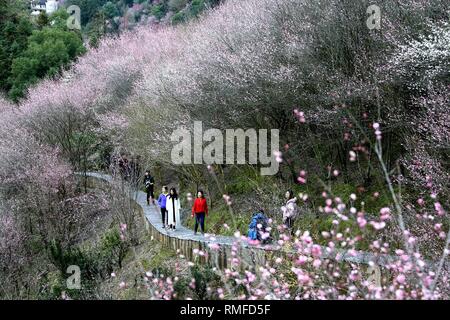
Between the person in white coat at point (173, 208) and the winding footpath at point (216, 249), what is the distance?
0.24m

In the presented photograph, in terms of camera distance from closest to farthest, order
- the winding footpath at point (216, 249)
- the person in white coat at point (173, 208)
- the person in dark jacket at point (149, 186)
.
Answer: the winding footpath at point (216, 249) < the person in white coat at point (173, 208) < the person in dark jacket at point (149, 186)

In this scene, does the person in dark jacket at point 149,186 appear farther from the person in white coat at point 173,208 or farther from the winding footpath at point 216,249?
the person in white coat at point 173,208

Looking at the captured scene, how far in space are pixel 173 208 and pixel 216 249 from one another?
4799mm

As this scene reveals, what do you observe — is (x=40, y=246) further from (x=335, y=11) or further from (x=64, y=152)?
(x=335, y=11)

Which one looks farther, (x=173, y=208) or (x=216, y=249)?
(x=173, y=208)

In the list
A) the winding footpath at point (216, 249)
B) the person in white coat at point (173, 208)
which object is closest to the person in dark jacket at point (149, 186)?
the winding footpath at point (216, 249)

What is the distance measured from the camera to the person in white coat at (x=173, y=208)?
48.3ft

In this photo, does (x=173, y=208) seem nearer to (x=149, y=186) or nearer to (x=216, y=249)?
(x=216, y=249)

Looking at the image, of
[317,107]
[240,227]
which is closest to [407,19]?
[317,107]

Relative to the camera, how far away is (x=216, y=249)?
34.9 feet

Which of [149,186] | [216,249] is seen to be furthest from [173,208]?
[149,186]

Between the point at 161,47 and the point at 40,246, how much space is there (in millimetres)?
13604

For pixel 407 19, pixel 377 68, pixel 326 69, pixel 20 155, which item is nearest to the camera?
pixel 377 68
